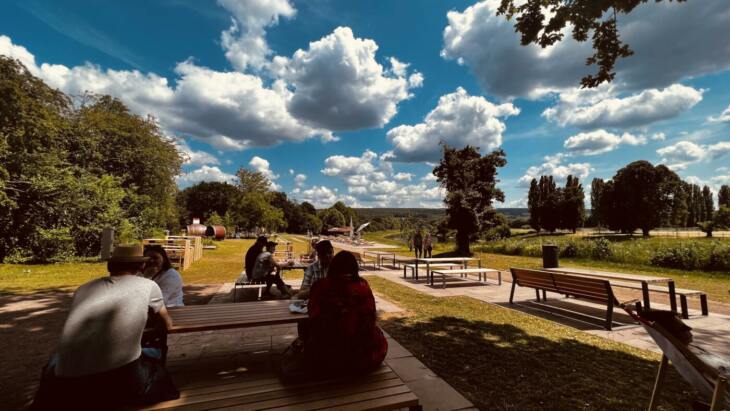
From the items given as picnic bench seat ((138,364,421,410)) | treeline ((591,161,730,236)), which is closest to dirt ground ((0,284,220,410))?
picnic bench seat ((138,364,421,410))

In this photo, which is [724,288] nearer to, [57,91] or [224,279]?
[224,279]

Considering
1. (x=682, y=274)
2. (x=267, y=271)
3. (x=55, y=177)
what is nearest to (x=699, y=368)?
(x=267, y=271)

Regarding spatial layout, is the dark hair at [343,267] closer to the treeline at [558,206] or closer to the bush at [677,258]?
the bush at [677,258]

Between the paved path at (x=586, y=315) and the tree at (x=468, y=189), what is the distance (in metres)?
10.2

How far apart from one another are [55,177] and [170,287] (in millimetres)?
16542

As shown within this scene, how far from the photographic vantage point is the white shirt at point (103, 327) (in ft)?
6.66

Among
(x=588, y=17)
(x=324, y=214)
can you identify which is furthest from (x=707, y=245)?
(x=324, y=214)

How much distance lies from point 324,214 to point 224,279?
10940 centimetres

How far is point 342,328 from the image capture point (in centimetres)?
268

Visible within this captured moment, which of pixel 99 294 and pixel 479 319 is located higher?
pixel 99 294

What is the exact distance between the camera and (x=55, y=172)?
49.8ft

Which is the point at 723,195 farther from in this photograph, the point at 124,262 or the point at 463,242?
the point at 124,262

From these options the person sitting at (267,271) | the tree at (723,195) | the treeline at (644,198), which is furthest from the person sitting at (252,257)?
the tree at (723,195)

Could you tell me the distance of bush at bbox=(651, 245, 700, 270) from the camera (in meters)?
13.7
